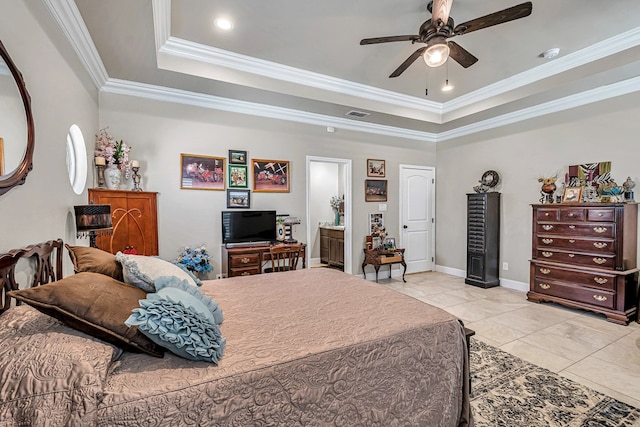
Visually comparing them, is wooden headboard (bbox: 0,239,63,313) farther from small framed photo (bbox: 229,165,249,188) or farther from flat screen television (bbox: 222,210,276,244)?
small framed photo (bbox: 229,165,249,188)

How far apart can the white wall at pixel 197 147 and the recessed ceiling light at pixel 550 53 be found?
2766mm

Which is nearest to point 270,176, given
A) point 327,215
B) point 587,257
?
point 327,215

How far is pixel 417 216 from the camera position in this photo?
19.9ft

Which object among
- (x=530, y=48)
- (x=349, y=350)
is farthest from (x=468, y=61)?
(x=349, y=350)

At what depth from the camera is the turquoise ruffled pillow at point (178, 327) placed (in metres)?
1.13

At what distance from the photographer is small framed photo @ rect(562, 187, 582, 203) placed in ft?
13.2

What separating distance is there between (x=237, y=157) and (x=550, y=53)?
13.2 feet

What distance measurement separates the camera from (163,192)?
390 cm

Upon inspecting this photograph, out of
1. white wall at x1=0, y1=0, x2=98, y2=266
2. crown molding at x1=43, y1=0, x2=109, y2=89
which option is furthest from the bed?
crown molding at x1=43, y1=0, x2=109, y2=89

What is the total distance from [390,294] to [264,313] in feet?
2.93

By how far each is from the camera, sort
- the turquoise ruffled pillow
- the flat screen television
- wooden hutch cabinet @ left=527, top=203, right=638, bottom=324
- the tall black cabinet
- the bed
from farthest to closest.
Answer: the tall black cabinet
the flat screen television
wooden hutch cabinet @ left=527, top=203, right=638, bottom=324
the turquoise ruffled pillow
the bed

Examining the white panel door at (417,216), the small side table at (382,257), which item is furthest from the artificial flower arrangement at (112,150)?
the white panel door at (417,216)

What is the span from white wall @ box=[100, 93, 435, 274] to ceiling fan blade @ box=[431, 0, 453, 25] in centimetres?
275

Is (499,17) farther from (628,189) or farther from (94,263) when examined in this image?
(94,263)
